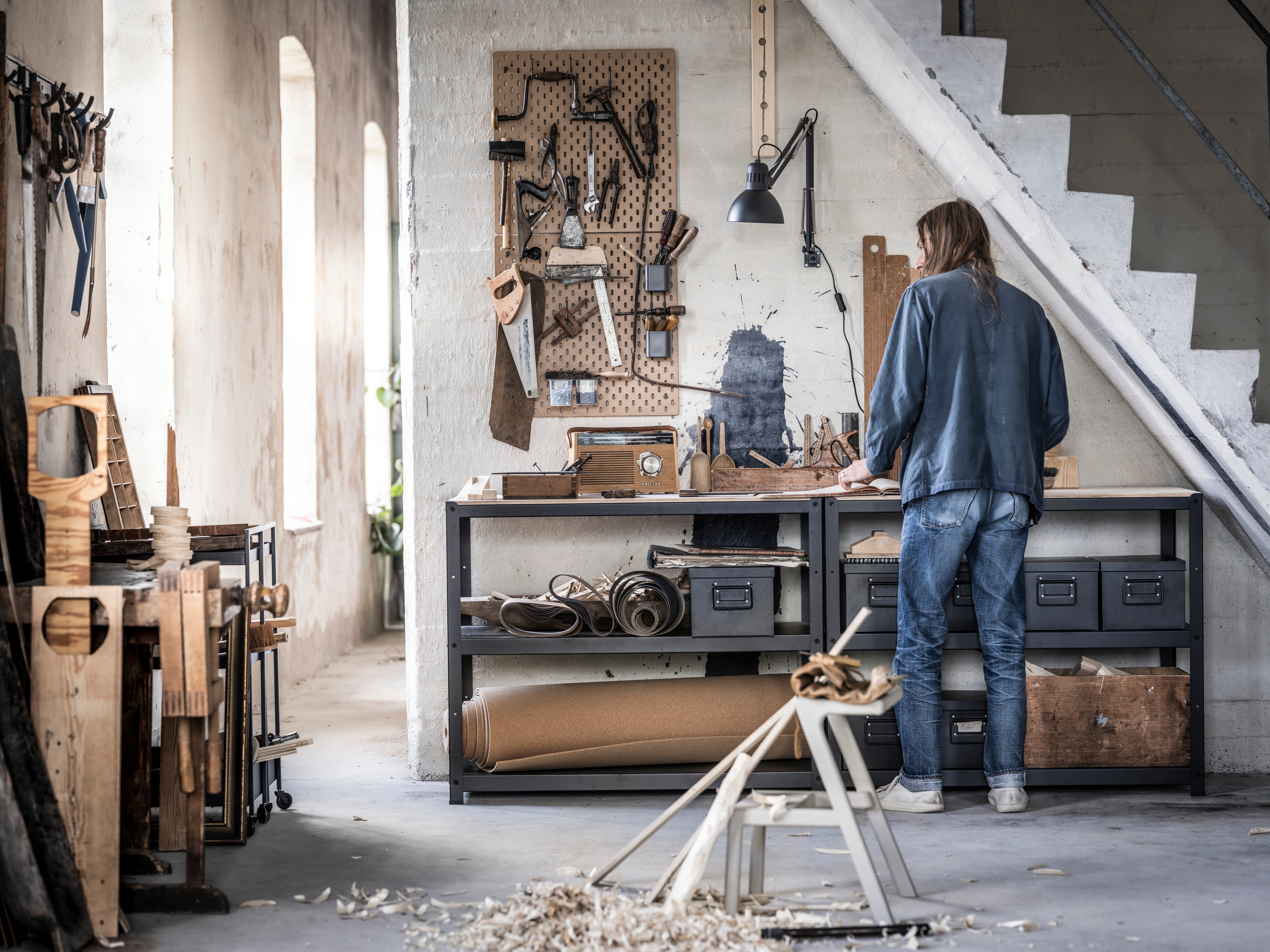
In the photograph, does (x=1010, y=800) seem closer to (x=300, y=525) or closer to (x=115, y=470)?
(x=115, y=470)

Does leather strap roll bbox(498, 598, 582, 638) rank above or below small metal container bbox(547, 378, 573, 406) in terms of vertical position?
below

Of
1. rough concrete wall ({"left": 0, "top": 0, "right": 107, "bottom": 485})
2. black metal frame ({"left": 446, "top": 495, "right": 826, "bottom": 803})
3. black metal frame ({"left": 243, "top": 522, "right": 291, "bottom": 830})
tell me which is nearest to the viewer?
rough concrete wall ({"left": 0, "top": 0, "right": 107, "bottom": 485})

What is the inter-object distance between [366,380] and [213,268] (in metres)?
3.50

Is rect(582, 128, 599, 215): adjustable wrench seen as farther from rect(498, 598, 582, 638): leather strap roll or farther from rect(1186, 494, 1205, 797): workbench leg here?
rect(1186, 494, 1205, 797): workbench leg

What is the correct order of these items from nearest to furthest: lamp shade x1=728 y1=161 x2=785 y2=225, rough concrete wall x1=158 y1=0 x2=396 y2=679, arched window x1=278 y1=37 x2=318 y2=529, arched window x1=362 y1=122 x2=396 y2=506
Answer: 1. lamp shade x1=728 y1=161 x2=785 y2=225
2. rough concrete wall x1=158 y1=0 x2=396 y2=679
3. arched window x1=278 y1=37 x2=318 y2=529
4. arched window x1=362 y1=122 x2=396 y2=506

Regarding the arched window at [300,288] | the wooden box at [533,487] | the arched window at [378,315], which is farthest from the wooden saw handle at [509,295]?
the arched window at [378,315]

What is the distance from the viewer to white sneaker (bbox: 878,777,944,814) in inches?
134

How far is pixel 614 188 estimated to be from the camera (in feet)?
13.3

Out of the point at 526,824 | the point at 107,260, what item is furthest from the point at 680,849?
the point at 107,260

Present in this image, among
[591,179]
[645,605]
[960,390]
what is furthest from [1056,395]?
[591,179]

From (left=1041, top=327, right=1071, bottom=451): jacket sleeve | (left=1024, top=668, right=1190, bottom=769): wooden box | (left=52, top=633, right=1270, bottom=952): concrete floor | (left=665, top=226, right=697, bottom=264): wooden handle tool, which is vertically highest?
(left=665, top=226, right=697, bottom=264): wooden handle tool

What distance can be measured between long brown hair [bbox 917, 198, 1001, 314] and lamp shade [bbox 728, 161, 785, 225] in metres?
0.54

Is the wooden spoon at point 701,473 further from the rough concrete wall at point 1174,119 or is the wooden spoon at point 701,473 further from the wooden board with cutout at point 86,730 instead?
the wooden board with cutout at point 86,730

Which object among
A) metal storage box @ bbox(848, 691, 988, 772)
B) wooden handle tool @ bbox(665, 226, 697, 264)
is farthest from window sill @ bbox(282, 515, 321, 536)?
metal storage box @ bbox(848, 691, 988, 772)
